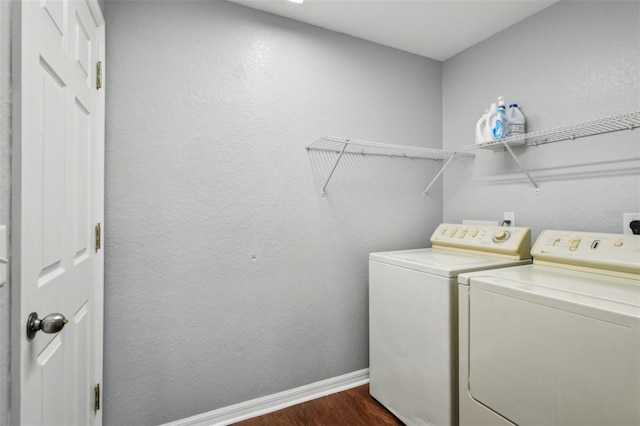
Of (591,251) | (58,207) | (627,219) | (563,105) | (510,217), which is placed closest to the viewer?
(58,207)

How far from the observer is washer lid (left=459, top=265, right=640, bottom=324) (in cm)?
98

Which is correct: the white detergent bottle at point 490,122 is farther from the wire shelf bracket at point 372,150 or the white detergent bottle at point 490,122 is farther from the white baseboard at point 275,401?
the white baseboard at point 275,401

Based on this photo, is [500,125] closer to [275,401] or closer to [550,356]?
[550,356]

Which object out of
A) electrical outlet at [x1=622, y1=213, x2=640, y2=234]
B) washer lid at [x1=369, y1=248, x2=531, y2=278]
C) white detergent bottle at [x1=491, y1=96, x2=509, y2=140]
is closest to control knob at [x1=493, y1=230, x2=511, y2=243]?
washer lid at [x1=369, y1=248, x2=531, y2=278]

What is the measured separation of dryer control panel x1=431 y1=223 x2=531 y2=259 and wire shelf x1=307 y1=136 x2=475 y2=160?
585 millimetres

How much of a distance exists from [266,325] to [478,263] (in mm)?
1261

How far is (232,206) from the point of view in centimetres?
181

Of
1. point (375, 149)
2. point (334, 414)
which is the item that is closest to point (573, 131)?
point (375, 149)

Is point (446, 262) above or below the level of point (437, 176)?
below

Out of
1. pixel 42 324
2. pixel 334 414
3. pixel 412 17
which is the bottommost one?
pixel 334 414

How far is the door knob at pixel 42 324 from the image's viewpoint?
0.76m

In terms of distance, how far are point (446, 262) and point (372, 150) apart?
0.99 metres

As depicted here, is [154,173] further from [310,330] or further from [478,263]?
[478,263]

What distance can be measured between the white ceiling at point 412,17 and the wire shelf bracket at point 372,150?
2.51 feet
